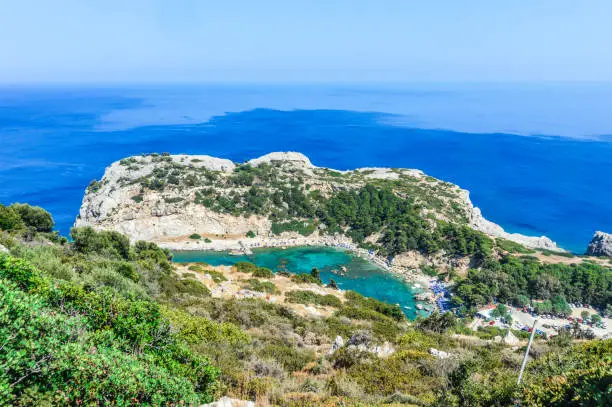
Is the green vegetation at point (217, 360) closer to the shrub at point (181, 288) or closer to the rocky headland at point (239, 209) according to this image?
the shrub at point (181, 288)

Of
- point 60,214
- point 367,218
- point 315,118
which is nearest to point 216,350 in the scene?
point 367,218

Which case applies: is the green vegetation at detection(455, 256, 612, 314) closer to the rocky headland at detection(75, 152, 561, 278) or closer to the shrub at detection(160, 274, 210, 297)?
the rocky headland at detection(75, 152, 561, 278)

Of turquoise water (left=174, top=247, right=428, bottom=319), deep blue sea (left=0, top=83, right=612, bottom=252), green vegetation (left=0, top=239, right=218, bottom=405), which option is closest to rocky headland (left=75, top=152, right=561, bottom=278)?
turquoise water (left=174, top=247, right=428, bottom=319)

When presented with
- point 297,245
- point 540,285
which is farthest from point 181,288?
point 540,285

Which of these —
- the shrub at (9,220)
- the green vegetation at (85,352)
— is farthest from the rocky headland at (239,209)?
the green vegetation at (85,352)

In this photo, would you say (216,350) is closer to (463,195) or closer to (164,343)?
(164,343)

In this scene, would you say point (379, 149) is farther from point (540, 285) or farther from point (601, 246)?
point (540, 285)
